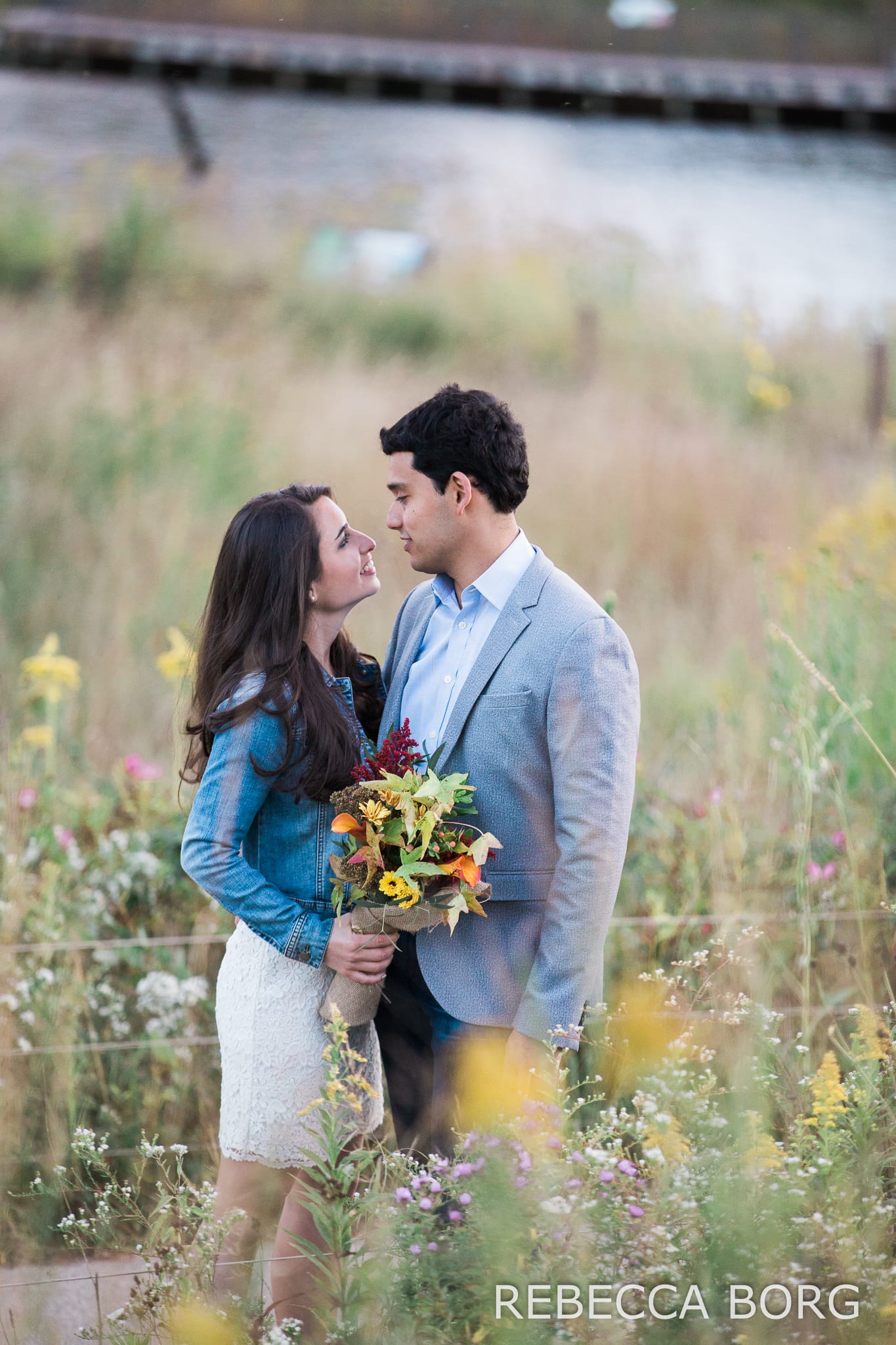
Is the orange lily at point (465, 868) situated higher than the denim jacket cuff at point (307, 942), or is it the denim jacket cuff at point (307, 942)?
the orange lily at point (465, 868)

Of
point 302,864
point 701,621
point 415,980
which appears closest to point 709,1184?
point 415,980

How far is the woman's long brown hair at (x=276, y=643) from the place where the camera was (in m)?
1.88

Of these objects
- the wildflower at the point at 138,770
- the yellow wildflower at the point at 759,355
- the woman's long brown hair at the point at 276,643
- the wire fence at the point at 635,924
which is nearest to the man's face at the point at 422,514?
the woman's long brown hair at the point at 276,643

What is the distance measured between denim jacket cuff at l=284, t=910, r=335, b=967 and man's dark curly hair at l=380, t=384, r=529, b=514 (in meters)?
0.80

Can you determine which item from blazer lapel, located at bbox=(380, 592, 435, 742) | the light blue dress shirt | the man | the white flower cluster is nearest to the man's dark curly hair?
the man

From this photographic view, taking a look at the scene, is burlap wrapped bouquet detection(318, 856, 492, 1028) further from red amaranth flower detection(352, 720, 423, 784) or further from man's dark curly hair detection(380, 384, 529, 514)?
man's dark curly hair detection(380, 384, 529, 514)

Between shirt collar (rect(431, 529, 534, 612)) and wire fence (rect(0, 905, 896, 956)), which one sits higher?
shirt collar (rect(431, 529, 534, 612))

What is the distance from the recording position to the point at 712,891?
321 cm

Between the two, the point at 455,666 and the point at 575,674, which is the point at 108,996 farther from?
the point at 575,674

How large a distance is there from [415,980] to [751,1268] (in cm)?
82

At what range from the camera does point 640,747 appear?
4309 mm

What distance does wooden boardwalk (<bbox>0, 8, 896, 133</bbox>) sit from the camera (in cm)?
659

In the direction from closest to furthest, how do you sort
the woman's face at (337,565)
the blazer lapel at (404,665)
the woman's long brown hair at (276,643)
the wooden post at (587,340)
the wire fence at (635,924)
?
the woman's long brown hair at (276,643)
the woman's face at (337,565)
the blazer lapel at (404,665)
the wire fence at (635,924)
the wooden post at (587,340)

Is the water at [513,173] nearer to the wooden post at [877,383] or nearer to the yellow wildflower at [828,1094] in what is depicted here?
the wooden post at [877,383]
